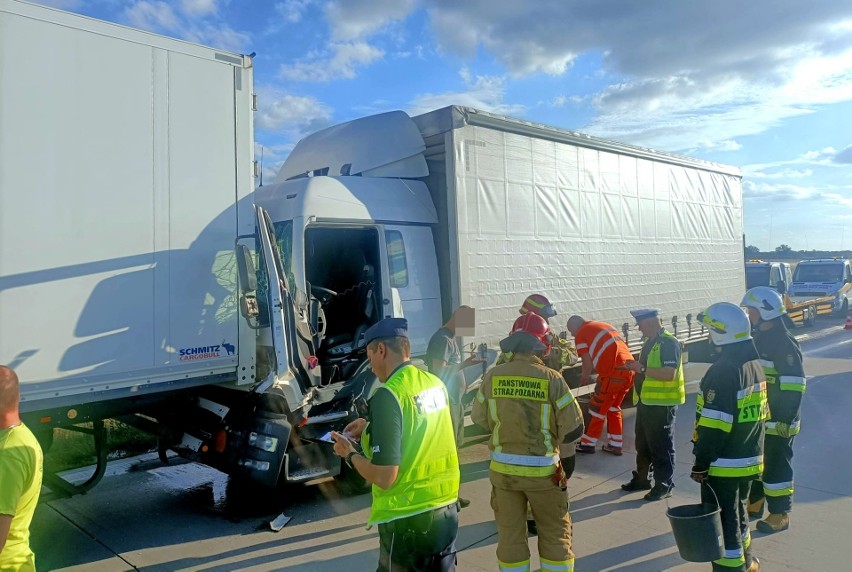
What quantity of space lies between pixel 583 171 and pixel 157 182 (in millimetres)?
5701

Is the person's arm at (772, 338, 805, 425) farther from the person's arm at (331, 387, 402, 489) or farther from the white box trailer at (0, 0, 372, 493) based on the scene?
the person's arm at (331, 387, 402, 489)

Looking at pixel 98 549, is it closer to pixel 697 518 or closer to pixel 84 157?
pixel 84 157

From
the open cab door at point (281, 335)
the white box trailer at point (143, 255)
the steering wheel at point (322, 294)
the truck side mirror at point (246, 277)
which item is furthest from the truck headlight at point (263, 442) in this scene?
the steering wheel at point (322, 294)

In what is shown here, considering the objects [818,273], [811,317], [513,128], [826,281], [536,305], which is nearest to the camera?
[536,305]

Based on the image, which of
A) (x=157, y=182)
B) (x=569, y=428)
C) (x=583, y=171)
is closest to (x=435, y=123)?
(x=583, y=171)

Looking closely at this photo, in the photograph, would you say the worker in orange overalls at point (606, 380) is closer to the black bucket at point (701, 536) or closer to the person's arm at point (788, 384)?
the person's arm at point (788, 384)

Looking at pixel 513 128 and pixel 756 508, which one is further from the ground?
pixel 513 128

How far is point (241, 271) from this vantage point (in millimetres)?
4762

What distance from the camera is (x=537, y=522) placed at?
3736 millimetres

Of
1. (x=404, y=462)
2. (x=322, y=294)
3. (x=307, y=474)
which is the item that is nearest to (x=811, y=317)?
(x=322, y=294)

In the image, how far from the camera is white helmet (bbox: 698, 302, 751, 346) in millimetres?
4016

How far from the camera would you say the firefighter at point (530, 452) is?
3.65 meters

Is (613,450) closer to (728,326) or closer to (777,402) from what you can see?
(777,402)

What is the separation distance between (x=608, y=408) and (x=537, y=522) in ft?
12.2
